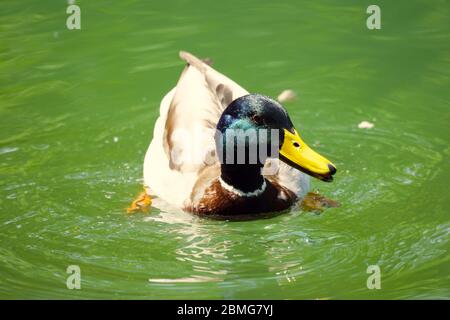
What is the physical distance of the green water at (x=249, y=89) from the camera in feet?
22.2

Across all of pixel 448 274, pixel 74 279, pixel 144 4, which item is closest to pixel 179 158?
pixel 74 279

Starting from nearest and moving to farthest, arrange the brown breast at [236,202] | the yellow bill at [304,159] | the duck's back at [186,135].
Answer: the yellow bill at [304,159]
the brown breast at [236,202]
the duck's back at [186,135]

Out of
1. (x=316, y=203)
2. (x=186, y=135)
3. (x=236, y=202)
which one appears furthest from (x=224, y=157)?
(x=316, y=203)

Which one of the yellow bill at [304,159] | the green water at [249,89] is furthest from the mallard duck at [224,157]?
the green water at [249,89]

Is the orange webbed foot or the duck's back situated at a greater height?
the duck's back

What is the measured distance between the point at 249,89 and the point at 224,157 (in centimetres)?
270

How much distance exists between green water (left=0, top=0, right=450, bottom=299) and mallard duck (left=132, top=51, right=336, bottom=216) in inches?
6.7

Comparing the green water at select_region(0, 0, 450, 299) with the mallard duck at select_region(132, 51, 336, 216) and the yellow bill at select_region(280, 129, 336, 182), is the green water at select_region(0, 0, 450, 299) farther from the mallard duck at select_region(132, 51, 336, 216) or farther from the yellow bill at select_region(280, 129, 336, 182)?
the yellow bill at select_region(280, 129, 336, 182)

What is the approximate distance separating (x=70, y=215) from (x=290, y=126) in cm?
188

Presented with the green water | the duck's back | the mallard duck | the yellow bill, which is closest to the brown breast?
the mallard duck

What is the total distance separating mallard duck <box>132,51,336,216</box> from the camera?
7246 mm

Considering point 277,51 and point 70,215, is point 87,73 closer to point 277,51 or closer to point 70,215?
point 277,51

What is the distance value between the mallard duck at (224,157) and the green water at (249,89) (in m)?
0.17

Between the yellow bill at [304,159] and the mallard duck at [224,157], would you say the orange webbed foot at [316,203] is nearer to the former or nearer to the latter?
the mallard duck at [224,157]
